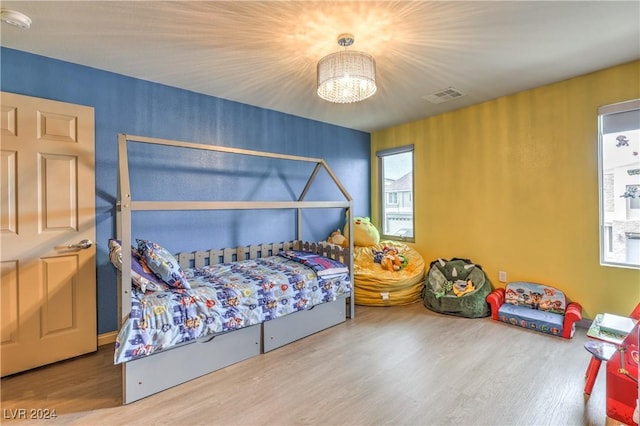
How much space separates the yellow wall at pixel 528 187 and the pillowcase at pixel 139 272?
3.28 meters

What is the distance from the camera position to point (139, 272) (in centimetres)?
211

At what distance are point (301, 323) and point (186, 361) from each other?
3.24 ft

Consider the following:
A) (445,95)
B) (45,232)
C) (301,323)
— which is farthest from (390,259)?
(45,232)

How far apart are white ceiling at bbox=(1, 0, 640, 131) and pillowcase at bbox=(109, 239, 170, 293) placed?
1456mm

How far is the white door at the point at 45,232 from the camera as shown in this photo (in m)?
2.14

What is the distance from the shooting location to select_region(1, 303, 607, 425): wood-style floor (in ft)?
5.57

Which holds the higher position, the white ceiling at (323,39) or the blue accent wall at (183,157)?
the white ceiling at (323,39)

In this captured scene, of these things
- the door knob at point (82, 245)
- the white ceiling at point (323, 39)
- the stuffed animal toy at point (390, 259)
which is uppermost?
the white ceiling at point (323, 39)

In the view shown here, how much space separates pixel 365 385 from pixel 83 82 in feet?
10.5

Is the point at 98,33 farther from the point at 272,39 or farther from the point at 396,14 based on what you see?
the point at 396,14

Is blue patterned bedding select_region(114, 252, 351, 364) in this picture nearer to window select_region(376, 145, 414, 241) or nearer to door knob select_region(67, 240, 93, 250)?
door knob select_region(67, 240, 93, 250)

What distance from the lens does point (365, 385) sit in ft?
6.50

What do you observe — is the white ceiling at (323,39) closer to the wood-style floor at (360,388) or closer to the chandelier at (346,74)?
the chandelier at (346,74)

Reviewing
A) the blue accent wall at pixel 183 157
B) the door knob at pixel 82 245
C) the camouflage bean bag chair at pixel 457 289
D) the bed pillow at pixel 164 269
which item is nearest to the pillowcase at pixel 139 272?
the bed pillow at pixel 164 269
